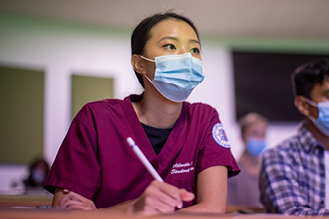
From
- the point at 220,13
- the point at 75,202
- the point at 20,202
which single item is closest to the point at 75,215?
the point at 75,202

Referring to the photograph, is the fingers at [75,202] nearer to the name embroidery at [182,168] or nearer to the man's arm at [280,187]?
the name embroidery at [182,168]

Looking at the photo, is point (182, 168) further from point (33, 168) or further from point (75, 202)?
point (33, 168)

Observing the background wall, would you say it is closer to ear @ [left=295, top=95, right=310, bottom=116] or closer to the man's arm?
ear @ [left=295, top=95, right=310, bottom=116]

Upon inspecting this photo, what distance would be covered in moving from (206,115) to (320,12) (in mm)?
3750

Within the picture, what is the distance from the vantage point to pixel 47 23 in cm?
440

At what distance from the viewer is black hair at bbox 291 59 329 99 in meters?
1.86

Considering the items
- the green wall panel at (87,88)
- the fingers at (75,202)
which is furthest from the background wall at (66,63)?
the fingers at (75,202)

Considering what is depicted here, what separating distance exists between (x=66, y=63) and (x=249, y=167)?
2.54 m

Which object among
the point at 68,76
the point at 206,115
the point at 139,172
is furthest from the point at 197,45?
the point at 68,76

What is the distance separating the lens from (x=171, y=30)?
133 centimetres

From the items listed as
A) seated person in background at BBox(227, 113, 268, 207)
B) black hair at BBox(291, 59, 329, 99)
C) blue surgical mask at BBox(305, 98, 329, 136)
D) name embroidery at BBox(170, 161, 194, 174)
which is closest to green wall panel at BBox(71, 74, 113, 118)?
seated person in background at BBox(227, 113, 268, 207)

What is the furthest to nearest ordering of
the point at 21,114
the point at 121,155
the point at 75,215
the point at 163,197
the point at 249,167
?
the point at 21,114 → the point at 249,167 → the point at 121,155 → the point at 163,197 → the point at 75,215

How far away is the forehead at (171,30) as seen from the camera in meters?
1.33

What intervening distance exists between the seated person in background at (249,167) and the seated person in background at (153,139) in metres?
1.47
